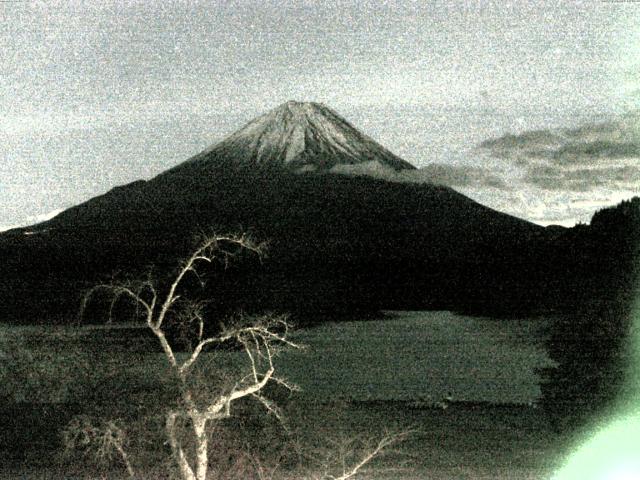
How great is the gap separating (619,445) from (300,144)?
95.1 feet

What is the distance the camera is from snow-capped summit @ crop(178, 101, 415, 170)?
34875 millimetres

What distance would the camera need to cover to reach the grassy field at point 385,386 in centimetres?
1051

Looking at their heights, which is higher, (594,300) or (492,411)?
(594,300)

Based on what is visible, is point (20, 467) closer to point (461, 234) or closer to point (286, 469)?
point (286, 469)

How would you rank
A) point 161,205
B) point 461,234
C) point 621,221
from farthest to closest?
point 161,205 → point 461,234 → point 621,221

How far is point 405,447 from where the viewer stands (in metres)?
10.9

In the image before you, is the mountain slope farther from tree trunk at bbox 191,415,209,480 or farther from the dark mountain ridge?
tree trunk at bbox 191,415,209,480

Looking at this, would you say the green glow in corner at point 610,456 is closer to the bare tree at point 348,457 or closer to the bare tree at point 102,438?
the bare tree at point 348,457

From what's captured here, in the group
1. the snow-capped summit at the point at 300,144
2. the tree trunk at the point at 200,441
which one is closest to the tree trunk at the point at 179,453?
the tree trunk at the point at 200,441

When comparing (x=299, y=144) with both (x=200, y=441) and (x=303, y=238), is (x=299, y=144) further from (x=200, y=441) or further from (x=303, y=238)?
(x=200, y=441)

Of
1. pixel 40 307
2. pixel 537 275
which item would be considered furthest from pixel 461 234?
pixel 40 307

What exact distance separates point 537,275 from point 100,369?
37.3 feet

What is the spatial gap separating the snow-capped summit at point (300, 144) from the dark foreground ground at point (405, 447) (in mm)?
21844

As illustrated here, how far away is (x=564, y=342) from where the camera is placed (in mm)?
13484
